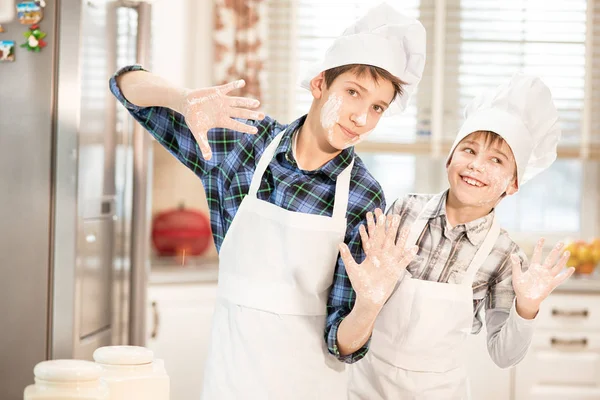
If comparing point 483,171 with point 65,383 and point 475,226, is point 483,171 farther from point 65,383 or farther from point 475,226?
point 65,383

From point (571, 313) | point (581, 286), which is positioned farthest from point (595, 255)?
point (571, 313)

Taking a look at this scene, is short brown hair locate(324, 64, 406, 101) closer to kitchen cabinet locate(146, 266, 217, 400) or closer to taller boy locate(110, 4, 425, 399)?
taller boy locate(110, 4, 425, 399)

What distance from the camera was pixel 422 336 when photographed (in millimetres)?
1609

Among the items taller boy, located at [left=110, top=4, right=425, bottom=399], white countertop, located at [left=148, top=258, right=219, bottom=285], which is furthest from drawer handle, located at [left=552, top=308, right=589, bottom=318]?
taller boy, located at [left=110, top=4, right=425, bottom=399]

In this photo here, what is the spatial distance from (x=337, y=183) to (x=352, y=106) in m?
0.14

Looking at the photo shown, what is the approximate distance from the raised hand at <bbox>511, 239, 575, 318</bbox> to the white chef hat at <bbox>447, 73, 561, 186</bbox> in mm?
181

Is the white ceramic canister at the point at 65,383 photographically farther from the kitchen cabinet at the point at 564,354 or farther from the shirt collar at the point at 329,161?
the kitchen cabinet at the point at 564,354

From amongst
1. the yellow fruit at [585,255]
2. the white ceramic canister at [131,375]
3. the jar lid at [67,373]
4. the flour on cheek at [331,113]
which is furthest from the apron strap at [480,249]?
the yellow fruit at [585,255]

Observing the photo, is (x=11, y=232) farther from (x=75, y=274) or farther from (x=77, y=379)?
(x=77, y=379)

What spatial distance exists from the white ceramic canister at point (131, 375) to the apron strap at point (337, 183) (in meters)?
0.44

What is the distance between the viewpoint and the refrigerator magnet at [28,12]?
1.64 meters

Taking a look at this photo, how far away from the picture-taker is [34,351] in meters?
1.69

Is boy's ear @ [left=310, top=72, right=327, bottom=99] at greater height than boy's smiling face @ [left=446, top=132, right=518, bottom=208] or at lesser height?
greater

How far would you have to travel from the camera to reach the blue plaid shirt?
1447 millimetres
